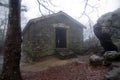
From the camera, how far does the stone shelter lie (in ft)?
60.1

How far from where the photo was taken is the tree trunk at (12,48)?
870 centimetres

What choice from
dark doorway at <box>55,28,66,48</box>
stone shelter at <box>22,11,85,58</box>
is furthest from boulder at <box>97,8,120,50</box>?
dark doorway at <box>55,28,66,48</box>

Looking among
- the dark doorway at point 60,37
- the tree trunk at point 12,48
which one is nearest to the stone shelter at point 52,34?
the dark doorway at point 60,37

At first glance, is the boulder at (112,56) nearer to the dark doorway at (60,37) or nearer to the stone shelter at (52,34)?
the stone shelter at (52,34)

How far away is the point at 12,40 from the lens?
8.77 m

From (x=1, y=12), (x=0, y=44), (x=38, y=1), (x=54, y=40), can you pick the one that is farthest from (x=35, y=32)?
(x=1, y=12)

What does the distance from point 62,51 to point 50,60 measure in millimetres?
2089

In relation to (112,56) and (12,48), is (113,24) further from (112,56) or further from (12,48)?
(12,48)

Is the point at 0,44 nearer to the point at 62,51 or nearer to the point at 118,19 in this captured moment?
the point at 62,51

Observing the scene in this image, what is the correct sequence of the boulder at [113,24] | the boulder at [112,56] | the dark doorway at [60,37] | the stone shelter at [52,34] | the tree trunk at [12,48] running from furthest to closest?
1. the dark doorway at [60,37]
2. the stone shelter at [52,34]
3. the boulder at [113,24]
4. the boulder at [112,56]
5. the tree trunk at [12,48]

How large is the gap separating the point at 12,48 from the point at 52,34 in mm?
10466

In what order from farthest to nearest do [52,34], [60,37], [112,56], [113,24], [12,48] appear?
[60,37]
[52,34]
[113,24]
[112,56]
[12,48]

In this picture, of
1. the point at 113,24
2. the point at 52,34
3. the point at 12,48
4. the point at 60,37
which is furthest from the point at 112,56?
the point at 60,37

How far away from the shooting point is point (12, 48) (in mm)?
8719
